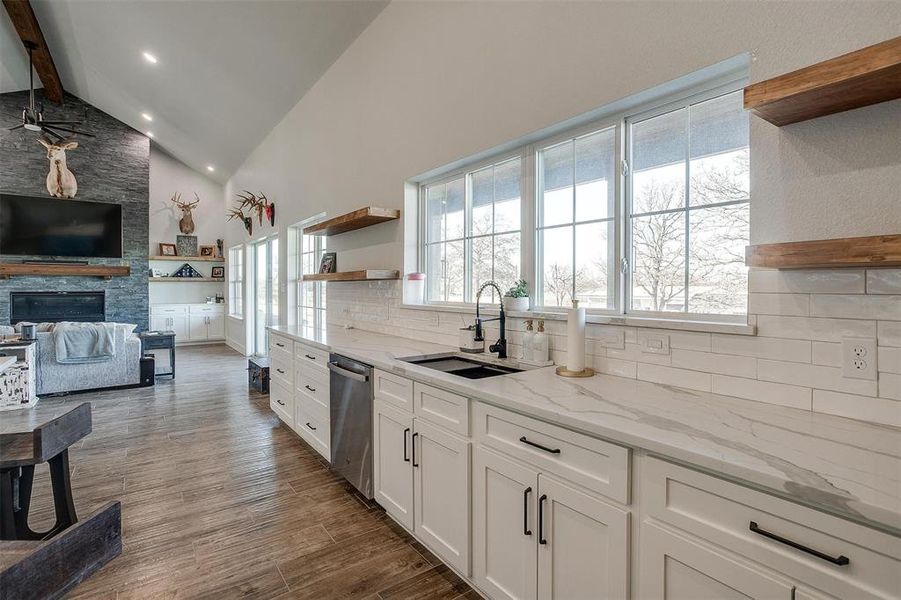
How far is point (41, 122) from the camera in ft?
18.3

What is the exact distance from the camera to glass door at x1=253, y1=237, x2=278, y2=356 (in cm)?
687

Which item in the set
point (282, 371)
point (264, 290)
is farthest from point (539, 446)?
point (264, 290)

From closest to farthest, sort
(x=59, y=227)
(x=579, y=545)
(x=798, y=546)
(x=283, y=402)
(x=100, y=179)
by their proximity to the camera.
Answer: (x=798, y=546)
(x=579, y=545)
(x=283, y=402)
(x=59, y=227)
(x=100, y=179)

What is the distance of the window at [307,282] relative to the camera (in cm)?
518

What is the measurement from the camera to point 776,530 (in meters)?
0.94

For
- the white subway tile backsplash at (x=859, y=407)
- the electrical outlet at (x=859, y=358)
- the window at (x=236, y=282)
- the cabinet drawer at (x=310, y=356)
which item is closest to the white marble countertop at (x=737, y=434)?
the white subway tile backsplash at (x=859, y=407)

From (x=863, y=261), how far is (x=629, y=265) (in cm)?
87

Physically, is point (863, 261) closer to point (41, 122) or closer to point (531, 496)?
point (531, 496)

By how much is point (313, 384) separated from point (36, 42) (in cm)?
618

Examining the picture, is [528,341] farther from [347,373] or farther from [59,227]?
[59,227]

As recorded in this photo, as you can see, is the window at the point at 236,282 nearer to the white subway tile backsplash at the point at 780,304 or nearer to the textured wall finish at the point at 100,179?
the textured wall finish at the point at 100,179

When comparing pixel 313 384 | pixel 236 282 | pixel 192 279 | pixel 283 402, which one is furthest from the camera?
pixel 192 279

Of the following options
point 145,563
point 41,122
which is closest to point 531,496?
point 145,563

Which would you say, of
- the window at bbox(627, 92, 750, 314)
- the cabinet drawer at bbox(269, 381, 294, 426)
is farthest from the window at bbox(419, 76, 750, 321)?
the cabinet drawer at bbox(269, 381, 294, 426)
